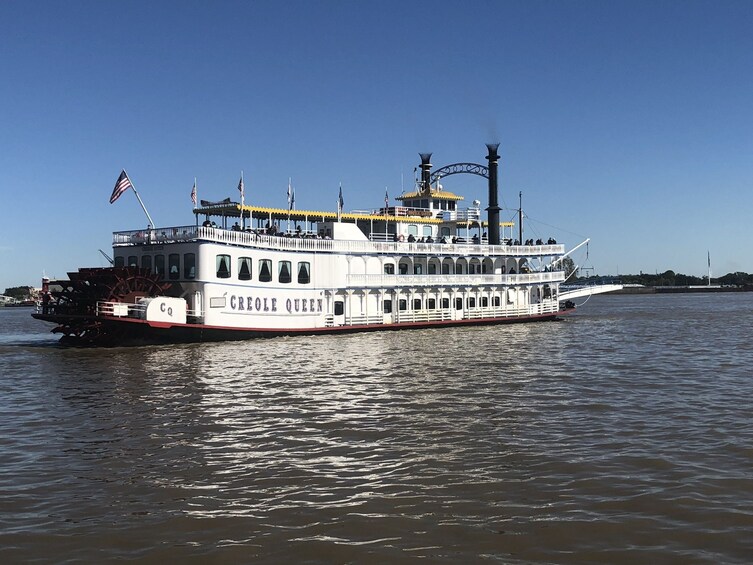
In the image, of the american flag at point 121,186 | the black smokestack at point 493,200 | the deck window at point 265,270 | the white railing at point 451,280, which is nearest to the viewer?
the american flag at point 121,186

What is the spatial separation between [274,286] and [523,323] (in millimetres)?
18395

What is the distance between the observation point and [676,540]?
759 cm

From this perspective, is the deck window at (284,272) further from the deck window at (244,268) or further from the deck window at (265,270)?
the deck window at (244,268)

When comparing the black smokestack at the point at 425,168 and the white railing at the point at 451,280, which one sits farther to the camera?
the black smokestack at the point at 425,168

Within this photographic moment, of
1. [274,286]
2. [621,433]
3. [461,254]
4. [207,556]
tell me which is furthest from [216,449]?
[461,254]

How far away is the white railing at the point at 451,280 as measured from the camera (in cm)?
3702

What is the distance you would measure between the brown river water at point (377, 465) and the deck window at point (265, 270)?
1157 cm

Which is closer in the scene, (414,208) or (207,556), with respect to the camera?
(207,556)

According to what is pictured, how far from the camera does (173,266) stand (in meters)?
30.8

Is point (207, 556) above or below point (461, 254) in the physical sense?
below

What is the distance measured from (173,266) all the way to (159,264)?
970 mm

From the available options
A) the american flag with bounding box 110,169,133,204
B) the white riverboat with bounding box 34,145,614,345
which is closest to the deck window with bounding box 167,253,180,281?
the white riverboat with bounding box 34,145,614,345

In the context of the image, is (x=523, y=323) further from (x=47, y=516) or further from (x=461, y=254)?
(x=47, y=516)

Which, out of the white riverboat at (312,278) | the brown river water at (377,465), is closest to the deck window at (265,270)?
the white riverboat at (312,278)
